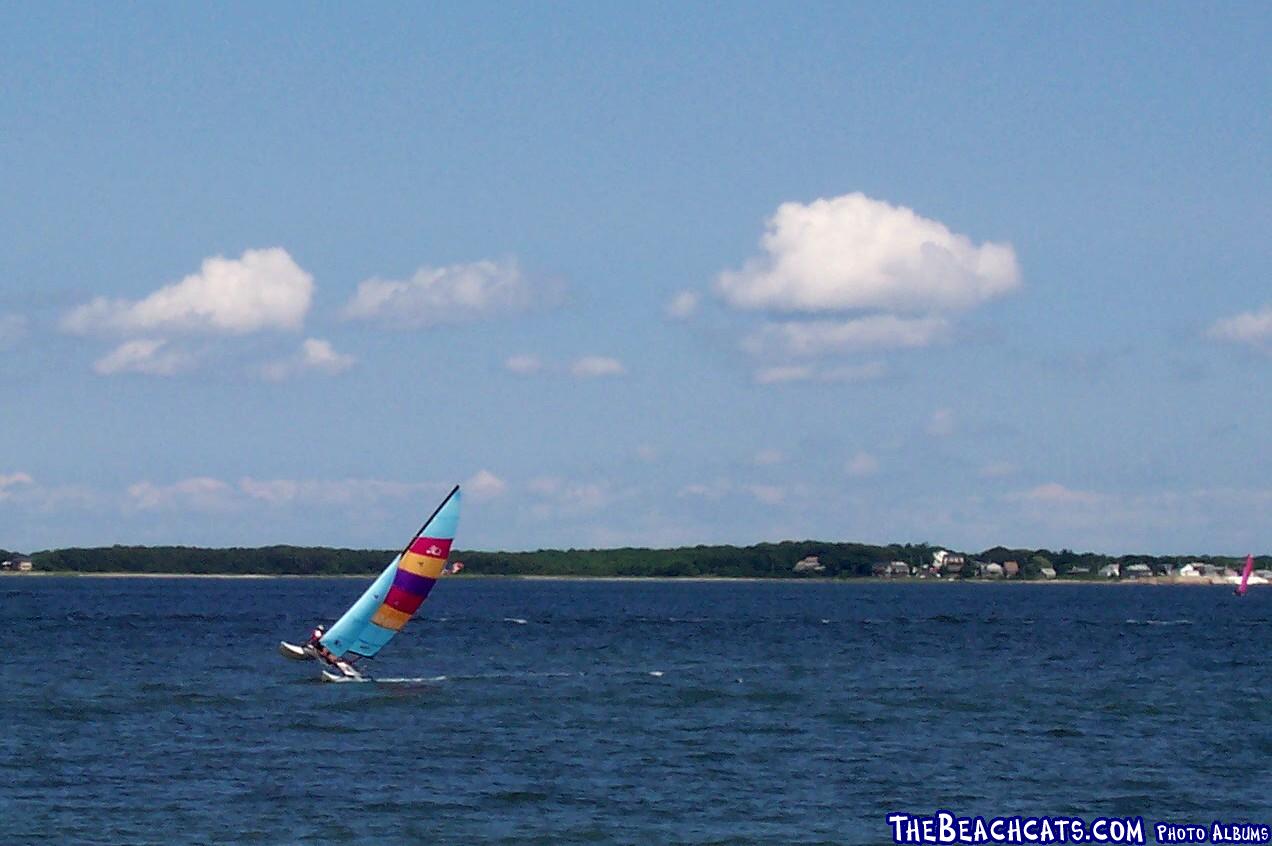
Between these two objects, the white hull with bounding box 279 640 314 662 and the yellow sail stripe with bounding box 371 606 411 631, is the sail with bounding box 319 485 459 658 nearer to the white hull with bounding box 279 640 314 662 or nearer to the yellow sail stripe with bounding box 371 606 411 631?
the yellow sail stripe with bounding box 371 606 411 631

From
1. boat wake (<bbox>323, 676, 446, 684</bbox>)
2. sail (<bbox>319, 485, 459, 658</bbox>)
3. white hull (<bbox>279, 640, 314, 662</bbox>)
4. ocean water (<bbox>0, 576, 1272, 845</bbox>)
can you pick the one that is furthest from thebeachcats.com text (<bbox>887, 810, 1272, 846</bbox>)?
white hull (<bbox>279, 640, 314, 662</bbox>)

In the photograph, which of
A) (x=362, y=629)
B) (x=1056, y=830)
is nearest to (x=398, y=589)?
(x=362, y=629)

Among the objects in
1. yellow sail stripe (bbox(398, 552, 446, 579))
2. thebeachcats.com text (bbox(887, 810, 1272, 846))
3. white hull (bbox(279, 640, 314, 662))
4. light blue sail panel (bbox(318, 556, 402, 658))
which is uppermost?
yellow sail stripe (bbox(398, 552, 446, 579))

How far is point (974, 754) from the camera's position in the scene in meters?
55.1

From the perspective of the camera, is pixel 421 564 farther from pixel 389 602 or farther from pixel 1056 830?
pixel 1056 830

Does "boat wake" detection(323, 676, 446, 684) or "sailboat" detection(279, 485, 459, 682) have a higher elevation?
"sailboat" detection(279, 485, 459, 682)

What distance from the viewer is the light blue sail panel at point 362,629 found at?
77000 millimetres

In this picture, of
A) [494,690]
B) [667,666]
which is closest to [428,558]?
[494,690]

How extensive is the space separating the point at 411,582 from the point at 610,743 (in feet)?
75.9

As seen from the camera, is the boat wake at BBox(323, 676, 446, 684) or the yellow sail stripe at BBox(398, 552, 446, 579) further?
the yellow sail stripe at BBox(398, 552, 446, 579)

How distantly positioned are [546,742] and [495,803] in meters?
12.5

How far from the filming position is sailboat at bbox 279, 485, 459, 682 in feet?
253

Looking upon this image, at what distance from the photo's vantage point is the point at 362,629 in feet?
254

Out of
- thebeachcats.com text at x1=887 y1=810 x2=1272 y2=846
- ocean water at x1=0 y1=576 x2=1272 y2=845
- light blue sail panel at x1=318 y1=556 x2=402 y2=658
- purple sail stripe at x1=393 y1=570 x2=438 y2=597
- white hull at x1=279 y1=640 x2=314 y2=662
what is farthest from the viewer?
→ purple sail stripe at x1=393 y1=570 x2=438 y2=597
